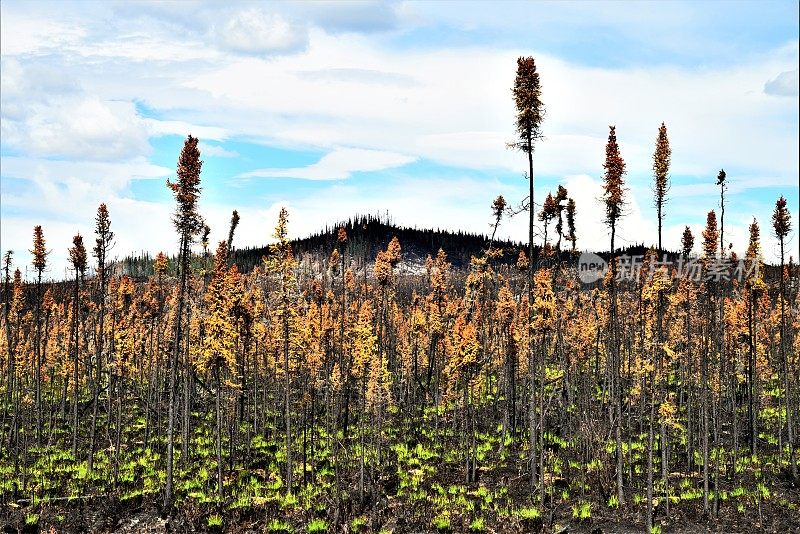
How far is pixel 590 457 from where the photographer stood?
30.0 m

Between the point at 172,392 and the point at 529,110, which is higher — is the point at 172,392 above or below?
below

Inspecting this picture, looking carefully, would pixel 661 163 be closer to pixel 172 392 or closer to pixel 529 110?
pixel 529 110

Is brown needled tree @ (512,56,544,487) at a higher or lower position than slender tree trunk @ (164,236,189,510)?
higher

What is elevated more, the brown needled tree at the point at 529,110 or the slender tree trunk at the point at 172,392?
the brown needled tree at the point at 529,110

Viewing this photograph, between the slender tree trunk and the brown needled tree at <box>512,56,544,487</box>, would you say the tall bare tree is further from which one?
the slender tree trunk

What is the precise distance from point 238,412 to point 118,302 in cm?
1634

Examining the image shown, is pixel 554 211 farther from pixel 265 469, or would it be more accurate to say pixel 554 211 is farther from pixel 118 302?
pixel 118 302

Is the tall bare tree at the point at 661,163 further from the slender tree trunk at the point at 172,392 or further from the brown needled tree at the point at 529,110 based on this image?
the slender tree trunk at the point at 172,392

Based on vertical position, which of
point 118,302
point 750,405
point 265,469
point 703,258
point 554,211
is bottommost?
point 265,469

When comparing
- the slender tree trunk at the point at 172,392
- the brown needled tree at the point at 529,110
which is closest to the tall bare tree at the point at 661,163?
the brown needled tree at the point at 529,110

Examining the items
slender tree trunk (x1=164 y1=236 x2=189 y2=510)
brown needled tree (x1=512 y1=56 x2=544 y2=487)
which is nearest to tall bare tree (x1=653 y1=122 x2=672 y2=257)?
brown needled tree (x1=512 y1=56 x2=544 y2=487)

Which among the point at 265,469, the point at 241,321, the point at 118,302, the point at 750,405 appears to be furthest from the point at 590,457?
the point at 118,302

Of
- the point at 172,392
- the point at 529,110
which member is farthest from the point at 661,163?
the point at 172,392

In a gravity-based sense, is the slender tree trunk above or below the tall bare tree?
below
